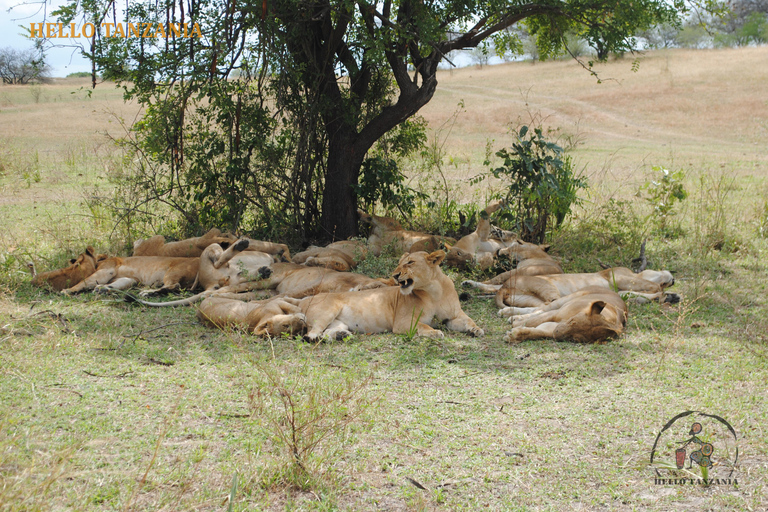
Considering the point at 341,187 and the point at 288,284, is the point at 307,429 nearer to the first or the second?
the point at 288,284

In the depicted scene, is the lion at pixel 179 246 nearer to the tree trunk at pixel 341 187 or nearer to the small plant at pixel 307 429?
the tree trunk at pixel 341 187

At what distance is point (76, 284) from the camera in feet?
25.4

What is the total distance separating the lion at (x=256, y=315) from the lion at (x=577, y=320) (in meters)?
1.99

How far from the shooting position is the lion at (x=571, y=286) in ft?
23.7

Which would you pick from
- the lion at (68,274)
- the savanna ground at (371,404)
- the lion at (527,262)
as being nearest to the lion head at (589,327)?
the savanna ground at (371,404)

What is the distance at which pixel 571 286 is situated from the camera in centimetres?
739

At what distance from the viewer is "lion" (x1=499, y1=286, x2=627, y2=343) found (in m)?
5.94

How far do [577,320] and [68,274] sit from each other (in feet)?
18.6

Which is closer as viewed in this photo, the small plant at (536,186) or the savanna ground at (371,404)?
the savanna ground at (371,404)

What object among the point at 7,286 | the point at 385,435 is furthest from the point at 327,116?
the point at 385,435

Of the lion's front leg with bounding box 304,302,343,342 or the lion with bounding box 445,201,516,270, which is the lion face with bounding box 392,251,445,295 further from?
the lion with bounding box 445,201,516,270

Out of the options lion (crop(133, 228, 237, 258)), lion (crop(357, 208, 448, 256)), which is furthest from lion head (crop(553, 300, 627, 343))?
lion (crop(133, 228, 237, 258))

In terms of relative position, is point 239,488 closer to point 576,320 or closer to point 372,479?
point 372,479

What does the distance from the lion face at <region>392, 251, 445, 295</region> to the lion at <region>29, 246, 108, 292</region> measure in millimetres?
3923
